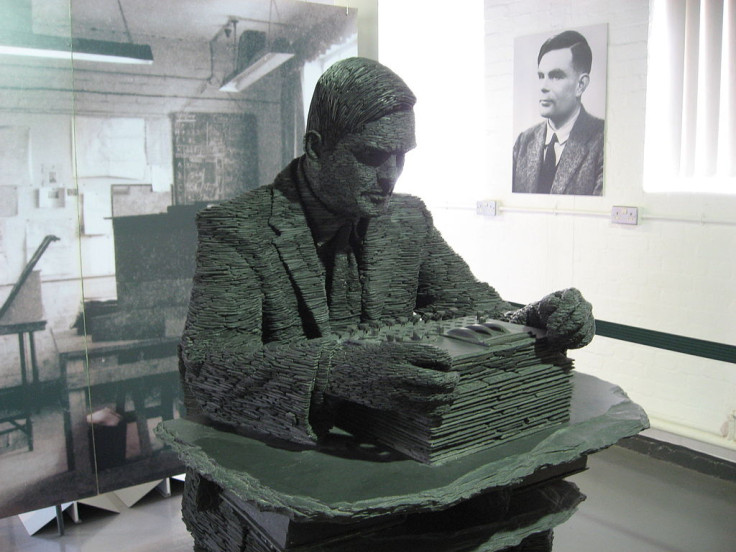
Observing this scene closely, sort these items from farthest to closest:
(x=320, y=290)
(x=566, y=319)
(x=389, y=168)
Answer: (x=320, y=290), (x=389, y=168), (x=566, y=319)

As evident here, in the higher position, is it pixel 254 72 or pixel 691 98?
pixel 254 72

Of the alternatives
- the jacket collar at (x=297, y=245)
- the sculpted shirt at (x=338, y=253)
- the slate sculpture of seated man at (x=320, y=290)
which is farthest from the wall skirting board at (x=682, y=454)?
the jacket collar at (x=297, y=245)

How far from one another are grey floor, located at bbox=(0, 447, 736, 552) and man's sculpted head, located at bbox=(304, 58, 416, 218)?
172cm

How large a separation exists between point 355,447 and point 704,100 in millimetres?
2407

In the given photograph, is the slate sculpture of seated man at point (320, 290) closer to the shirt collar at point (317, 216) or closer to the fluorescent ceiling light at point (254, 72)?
the shirt collar at point (317, 216)

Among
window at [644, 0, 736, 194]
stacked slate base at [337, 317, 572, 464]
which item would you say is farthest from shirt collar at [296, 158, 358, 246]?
window at [644, 0, 736, 194]

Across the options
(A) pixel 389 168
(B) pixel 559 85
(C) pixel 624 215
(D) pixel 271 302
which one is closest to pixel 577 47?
(B) pixel 559 85

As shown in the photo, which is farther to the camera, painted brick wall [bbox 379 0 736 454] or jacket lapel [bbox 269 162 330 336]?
painted brick wall [bbox 379 0 736 454]

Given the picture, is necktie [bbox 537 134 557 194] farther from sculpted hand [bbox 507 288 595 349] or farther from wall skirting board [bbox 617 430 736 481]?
sculpted hand [bbox 507 288 595 349]

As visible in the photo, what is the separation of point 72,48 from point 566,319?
2344mm

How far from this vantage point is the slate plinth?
4.90 feet

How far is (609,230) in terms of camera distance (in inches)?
148

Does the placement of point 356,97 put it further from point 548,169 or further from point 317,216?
point 548,169

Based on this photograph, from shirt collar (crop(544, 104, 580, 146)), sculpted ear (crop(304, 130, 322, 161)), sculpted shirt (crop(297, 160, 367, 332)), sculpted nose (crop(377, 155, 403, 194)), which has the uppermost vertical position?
shirt collar (crop(544, 104, 580, 146))
